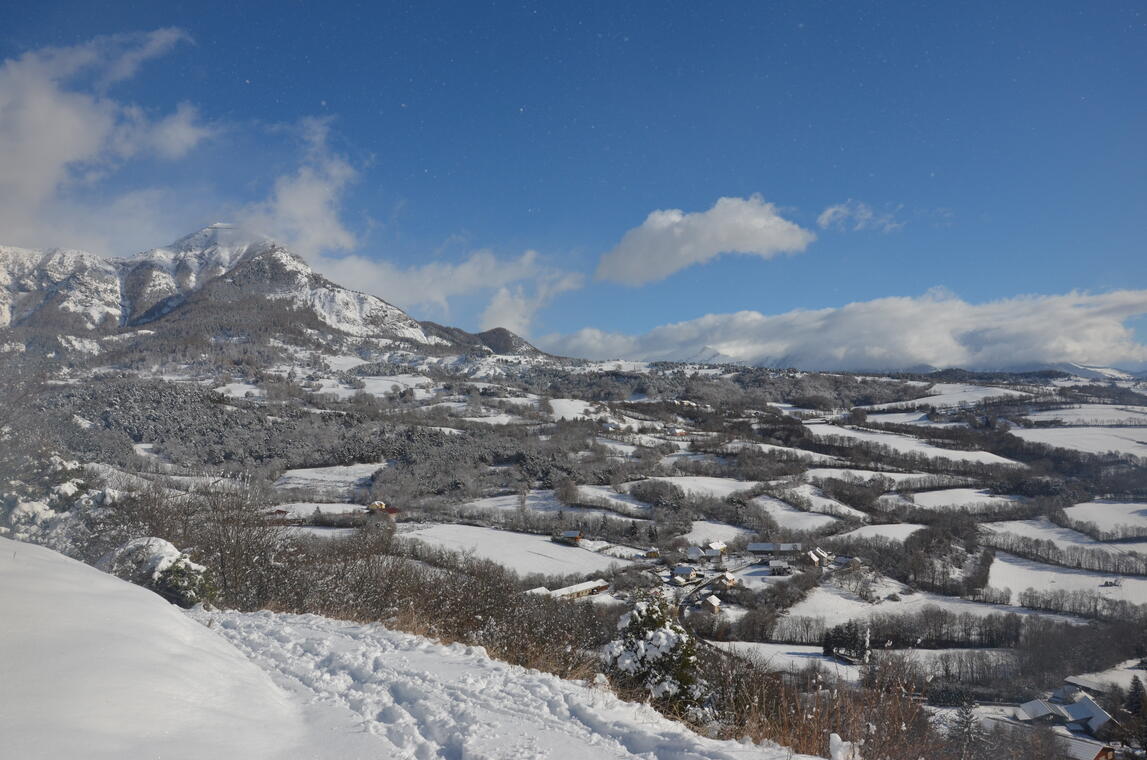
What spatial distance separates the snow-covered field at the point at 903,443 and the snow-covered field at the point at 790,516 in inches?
1446

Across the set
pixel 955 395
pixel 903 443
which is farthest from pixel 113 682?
pixel 955 395

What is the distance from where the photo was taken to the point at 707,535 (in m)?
51.3

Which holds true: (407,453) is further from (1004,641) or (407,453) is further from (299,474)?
(1004,641)

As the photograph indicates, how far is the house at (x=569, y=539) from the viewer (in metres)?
46.7

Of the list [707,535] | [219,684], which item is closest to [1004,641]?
[707,535]

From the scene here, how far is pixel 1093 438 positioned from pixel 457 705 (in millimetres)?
116464

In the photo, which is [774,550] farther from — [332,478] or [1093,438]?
[1093,438]

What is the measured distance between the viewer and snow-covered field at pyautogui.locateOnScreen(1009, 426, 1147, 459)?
3071 inches

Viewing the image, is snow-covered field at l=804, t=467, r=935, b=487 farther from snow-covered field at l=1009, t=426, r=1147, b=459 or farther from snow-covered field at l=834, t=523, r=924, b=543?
snow-covered field at l=1009, t=426, r=1147, b=459

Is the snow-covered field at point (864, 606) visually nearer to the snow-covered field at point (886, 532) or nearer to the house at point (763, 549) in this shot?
the house at point (763, 549)

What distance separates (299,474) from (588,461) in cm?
3807

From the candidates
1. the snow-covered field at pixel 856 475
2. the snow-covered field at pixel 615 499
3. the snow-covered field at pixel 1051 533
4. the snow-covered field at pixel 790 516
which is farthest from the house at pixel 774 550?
the snow-covered field at pixel 856 475

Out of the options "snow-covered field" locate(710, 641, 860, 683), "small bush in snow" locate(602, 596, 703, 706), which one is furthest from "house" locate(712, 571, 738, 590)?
"small bush in snow" locate(602, 596, 703, 706)

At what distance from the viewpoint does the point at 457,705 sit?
15.4 feet
